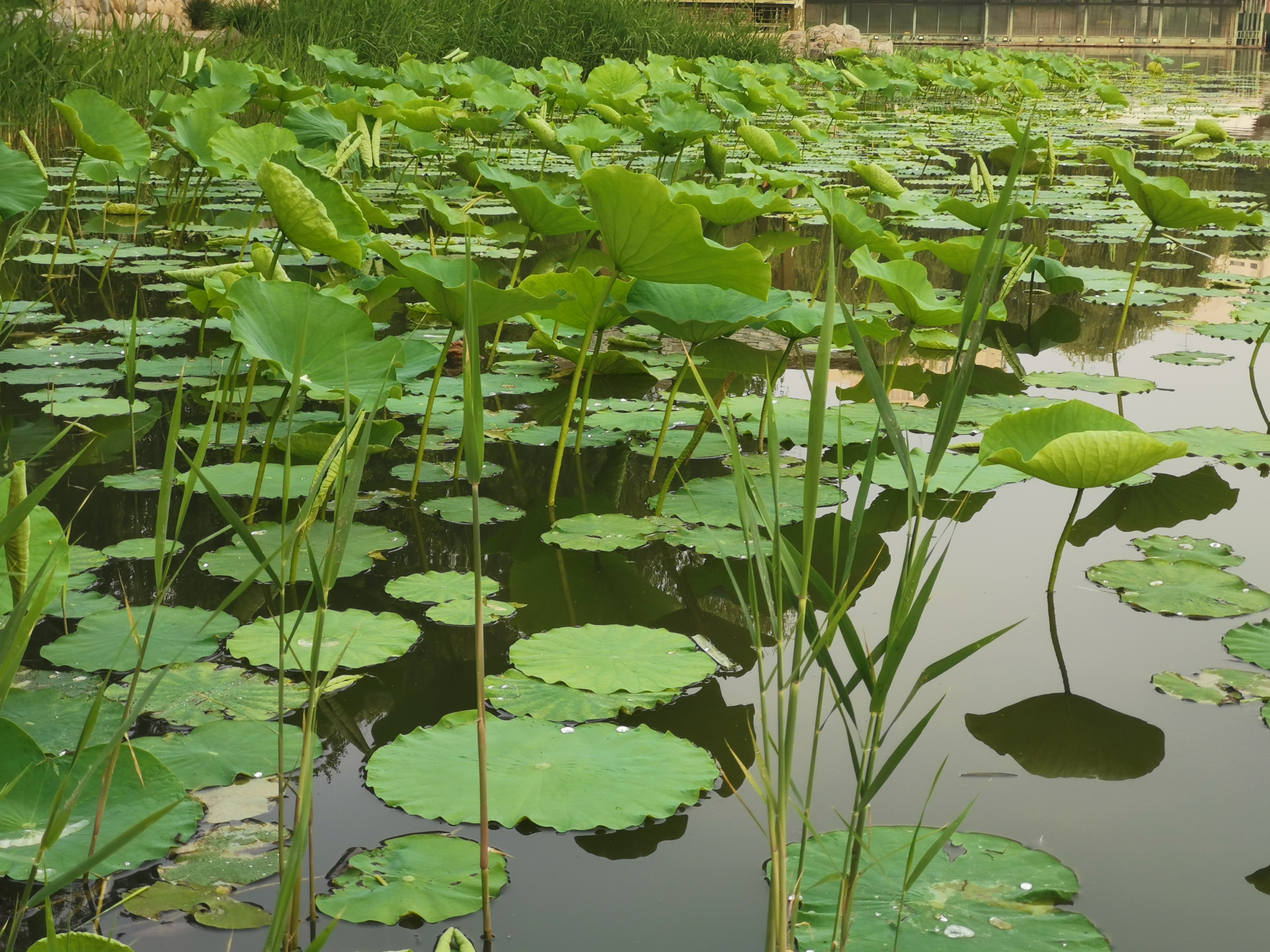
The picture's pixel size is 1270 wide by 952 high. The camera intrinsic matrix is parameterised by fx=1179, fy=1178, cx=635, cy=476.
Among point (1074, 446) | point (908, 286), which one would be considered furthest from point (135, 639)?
point (908, 286)

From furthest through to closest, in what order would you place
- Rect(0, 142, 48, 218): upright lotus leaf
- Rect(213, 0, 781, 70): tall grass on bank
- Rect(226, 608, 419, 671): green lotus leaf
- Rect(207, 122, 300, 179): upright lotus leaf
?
Rect(213, 0, 781, 70): tall grass on bank < Rect(207, 122, 300, 179): upright lotus leaf < Rect(0, 142, 48, 218): upright lotus leaf < Rect(226, 608, 419, 671): green lotus leaf

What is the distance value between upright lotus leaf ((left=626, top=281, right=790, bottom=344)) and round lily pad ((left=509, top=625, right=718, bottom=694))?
51 centimetres

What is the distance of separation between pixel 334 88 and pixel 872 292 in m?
2.51

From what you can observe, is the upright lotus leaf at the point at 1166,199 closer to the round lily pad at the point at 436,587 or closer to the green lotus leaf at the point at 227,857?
the round lily pad at the point at 436,587

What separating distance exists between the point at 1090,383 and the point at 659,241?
1332mm

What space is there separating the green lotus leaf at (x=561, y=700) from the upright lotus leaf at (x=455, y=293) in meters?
0.49

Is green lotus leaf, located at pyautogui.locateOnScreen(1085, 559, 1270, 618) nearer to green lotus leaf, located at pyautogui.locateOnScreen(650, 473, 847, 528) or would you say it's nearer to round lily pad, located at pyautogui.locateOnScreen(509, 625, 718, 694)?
green lotus leaf, located at pyautogui.locateOnScreen(650, 473, 847, 528)

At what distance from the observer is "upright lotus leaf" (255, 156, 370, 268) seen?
5.12 ft

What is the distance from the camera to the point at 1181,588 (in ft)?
4.79

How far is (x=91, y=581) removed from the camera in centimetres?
140

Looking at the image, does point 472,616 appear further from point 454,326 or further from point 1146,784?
point 1146,784

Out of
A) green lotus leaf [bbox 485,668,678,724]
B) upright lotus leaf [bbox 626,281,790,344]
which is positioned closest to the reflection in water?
green lotus leaf [bbox 485,668,678,724]

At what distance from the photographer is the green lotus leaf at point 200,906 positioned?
84 cm

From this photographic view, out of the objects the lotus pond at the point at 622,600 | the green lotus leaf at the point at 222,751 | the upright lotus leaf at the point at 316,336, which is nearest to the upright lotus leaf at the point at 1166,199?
the lotus pond at the point at 622,600
